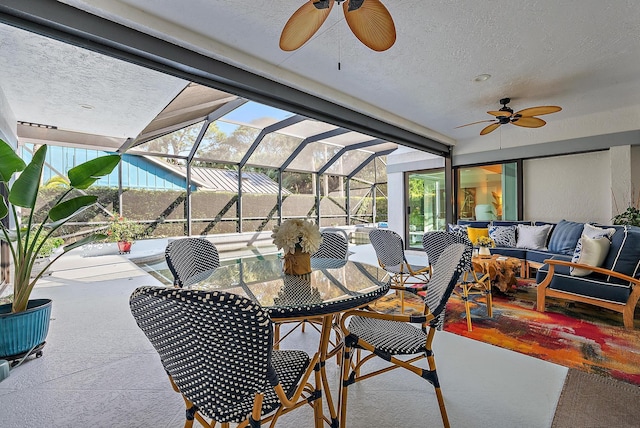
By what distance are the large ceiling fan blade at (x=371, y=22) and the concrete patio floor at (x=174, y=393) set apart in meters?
2.19

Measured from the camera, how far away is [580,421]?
1.69 metres

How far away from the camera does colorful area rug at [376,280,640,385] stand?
2340 millimetres

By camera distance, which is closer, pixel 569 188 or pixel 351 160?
pixel 569 188

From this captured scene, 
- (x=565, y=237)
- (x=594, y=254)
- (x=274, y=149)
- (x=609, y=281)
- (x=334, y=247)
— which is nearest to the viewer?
(x=334, y=247)

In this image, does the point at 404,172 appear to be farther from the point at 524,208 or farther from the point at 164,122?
the point at 164,122

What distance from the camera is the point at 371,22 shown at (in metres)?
1.84

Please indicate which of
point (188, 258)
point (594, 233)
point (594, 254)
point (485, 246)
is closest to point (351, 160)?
point (485, 246)

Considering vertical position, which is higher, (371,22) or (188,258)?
(371,22)

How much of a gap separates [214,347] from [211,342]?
20 millimetres

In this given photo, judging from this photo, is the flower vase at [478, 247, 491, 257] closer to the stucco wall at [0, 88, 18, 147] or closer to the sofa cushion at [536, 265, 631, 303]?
the sofa cushion at [536, 265, 631, 303]

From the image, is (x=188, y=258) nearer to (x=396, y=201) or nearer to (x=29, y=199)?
(x=29, y=199)

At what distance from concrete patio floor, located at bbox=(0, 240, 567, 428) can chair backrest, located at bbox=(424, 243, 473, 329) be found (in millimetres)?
581

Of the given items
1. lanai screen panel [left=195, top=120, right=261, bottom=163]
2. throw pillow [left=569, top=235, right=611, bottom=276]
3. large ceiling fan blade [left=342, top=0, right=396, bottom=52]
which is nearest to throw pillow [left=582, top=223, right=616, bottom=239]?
throw pillow [left=569, top=235, right=611, bottom=276]

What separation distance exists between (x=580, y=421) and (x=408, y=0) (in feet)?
9.34
